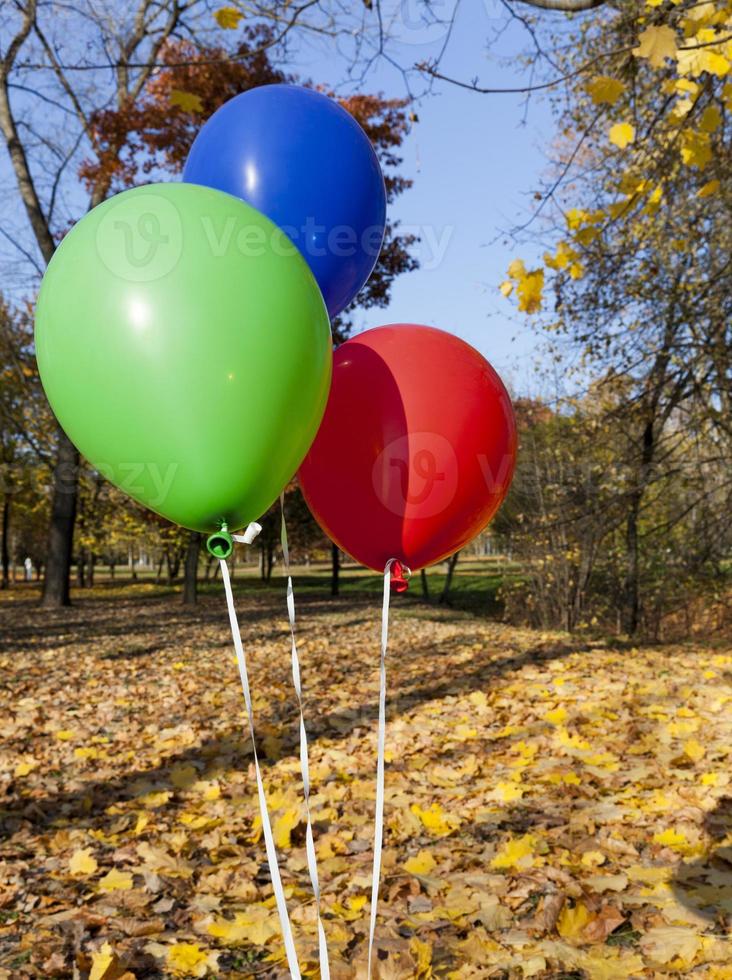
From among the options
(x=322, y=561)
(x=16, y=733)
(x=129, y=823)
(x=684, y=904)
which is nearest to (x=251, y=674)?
(x=16, y=733)

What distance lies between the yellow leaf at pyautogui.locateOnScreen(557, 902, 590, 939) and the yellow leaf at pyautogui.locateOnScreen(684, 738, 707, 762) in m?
1.85

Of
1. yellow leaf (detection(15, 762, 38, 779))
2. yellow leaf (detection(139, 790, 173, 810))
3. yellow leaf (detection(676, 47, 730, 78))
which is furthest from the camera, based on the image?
yellow leaf (detection(15, 762, 38, 779))

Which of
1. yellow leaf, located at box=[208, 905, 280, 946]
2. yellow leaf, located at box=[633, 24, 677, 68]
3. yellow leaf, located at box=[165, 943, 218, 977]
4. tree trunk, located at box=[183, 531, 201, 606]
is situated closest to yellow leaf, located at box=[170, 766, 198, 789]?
yellow leaf, located at box=[208, 905, 280, 946]

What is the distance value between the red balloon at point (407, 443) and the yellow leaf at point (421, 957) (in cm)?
117

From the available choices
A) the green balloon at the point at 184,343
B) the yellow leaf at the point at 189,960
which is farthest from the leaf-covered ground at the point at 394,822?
the green balloon at the point at 184,343

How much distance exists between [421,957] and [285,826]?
4.31ft

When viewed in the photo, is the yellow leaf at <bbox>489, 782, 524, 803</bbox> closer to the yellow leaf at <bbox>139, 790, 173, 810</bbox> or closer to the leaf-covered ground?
the leaf-covered ground

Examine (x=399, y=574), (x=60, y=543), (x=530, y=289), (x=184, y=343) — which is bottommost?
(x=399, y=574)

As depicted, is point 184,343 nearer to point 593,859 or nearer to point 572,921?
point 572,921

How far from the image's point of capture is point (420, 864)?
10.1 feet

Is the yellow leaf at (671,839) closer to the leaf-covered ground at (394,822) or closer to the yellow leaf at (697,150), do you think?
the leaf-covered ground at (394,822)

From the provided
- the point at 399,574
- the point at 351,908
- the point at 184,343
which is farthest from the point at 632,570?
the point at 184,343

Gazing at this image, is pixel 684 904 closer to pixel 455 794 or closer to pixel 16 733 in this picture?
pixel 455 794

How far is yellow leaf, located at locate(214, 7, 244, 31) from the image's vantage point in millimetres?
3548
